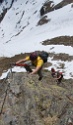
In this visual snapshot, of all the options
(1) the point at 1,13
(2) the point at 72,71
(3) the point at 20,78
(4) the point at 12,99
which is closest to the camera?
(4) the point at 12,99

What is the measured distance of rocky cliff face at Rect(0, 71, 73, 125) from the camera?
18.8 meters

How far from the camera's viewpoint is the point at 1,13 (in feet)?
279

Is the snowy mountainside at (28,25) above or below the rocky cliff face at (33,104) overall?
below

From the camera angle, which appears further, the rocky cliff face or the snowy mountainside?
the snowy mountainside

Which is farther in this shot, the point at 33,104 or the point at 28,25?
the point at 28,25

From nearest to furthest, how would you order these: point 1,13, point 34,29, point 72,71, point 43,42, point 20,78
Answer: point 20,78, point 72,71, point 43,42, point 34,29, point 1,13

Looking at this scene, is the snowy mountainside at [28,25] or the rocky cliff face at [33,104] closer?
the rocky cliff face at [33,104]

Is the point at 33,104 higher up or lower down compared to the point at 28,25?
higher up

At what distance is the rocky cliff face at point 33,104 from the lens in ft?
61.7

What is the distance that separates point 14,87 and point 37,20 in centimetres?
4752

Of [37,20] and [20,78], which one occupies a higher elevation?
[20,78]

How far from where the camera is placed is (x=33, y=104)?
19688mm

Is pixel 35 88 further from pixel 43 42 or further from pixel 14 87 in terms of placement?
pixel 43 42

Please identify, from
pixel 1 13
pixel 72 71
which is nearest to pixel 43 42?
pixel 72 71
